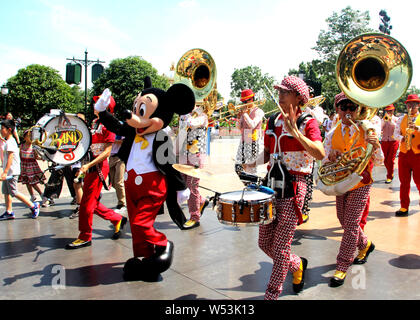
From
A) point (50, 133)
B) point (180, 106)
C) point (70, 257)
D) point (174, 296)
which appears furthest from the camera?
point (50, 133)

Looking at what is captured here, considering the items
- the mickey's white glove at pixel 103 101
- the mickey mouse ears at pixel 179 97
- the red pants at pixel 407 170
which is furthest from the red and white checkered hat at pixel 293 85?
the red pants at pixel 407 170

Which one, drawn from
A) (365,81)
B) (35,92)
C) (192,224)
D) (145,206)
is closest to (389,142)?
(192,224)

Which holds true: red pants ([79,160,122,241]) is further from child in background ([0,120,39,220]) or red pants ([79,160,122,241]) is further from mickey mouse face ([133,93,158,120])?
child in background ([0,120,39,220])

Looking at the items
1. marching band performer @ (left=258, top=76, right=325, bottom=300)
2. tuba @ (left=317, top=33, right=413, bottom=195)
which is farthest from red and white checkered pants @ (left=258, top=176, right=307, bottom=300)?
tuba @ (left=317, top=33, right=413, bottom=195)

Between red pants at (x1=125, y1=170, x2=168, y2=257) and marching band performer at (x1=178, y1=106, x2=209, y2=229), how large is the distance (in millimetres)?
1922

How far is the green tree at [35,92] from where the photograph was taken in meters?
23.3

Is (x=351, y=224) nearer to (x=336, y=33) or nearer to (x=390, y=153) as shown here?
(x=390, y=153)

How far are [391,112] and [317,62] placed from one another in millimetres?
33496

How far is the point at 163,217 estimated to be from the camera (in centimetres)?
600

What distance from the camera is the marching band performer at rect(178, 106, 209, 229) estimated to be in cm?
538

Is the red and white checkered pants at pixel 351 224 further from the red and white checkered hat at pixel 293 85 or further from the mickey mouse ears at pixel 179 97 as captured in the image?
the mickey mouse ears at pixel 179 97

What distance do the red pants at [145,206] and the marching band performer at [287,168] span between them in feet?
3.45
